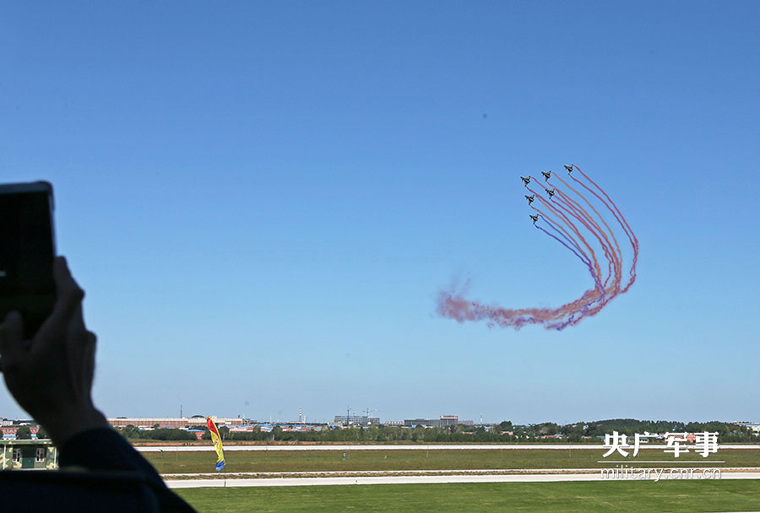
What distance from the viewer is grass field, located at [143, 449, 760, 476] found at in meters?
59.1

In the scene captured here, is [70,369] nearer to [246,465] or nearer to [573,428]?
[246,465]

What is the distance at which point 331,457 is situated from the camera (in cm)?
7138

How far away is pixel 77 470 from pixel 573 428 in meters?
150

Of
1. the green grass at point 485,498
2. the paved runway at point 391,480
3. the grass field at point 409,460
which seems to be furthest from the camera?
the grass field at point 409,460

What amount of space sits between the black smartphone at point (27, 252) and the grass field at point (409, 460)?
54501 mm

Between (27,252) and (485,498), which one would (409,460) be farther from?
(27,252)

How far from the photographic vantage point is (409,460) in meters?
67.8


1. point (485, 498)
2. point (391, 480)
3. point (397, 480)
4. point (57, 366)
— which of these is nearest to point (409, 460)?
point (397, 480)

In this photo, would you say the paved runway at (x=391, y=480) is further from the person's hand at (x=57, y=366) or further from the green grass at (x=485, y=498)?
the person's hand at (x=57, y=366)

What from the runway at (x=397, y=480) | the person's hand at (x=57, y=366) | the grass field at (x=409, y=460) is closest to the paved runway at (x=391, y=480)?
the runway at (x=397, y=480)

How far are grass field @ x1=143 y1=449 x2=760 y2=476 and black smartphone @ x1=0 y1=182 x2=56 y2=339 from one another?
54501 millimetres

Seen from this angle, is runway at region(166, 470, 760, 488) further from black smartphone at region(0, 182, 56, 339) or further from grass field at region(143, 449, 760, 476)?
black smartphone at region(0, 182, 56, 339)

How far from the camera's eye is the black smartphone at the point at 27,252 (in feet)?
4.93

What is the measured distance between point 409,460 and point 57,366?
6899cm
